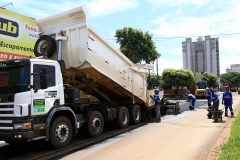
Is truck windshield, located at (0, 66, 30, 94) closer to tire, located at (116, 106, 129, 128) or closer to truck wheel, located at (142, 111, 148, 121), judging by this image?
tire, located at (116, 106, 129, 128)

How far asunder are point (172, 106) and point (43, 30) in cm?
874

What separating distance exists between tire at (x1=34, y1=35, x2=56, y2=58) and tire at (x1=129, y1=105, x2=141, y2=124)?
178 inches

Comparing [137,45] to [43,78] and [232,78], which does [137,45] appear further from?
[232,78]

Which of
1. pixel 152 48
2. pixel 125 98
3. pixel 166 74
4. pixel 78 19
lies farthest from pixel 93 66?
pixel 166 74

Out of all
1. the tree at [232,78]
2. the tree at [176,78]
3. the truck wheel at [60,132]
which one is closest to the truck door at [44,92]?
the truck wheel at [60,132]

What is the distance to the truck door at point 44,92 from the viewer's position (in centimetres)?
591

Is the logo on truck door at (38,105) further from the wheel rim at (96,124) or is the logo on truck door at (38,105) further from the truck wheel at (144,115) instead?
the truck wheel at (144,115)

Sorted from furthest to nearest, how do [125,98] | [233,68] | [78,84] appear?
[233,68] → [125,98] → [78,84]

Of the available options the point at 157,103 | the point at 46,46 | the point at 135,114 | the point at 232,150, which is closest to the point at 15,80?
the point at 46,46

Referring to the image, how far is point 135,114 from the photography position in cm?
1070

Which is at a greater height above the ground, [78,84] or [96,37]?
[96,37]

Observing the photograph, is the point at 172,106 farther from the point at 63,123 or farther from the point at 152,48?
the point at 152,48

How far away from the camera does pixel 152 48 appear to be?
80.9 ft

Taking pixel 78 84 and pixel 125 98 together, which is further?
pixel 125 98
